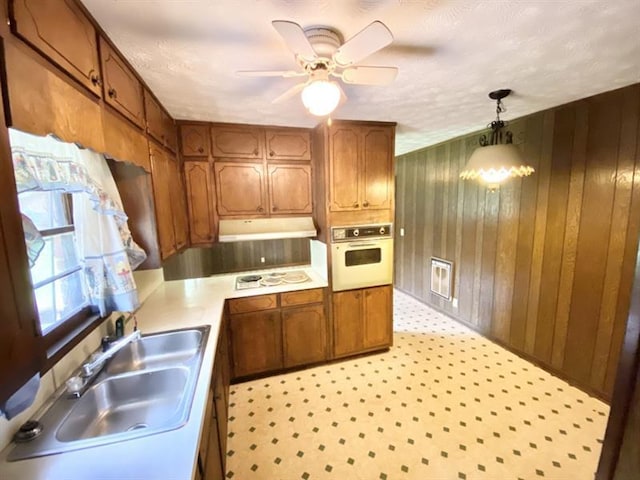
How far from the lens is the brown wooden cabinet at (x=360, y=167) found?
2.70m

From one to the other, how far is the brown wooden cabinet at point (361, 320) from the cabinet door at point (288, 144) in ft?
4.83

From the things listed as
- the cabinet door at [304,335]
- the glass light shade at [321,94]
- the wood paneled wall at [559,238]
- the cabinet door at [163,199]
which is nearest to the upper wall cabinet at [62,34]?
the cabinet door at [163,199]

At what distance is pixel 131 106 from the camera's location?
158cm

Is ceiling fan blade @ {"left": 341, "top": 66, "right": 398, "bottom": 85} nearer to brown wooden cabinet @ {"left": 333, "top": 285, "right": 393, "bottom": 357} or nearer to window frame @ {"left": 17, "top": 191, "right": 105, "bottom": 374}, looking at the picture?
window frame @ {"left": 17, "top": 191, "right": 105, "bottom": 374}

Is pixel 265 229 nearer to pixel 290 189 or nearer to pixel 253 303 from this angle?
pixel 290 189

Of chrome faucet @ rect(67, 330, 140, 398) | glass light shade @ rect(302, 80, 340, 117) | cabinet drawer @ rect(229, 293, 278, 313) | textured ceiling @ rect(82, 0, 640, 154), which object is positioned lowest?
cabinet drawer @ rect(229, 293, 278, 313)

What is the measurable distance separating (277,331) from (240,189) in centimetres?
143

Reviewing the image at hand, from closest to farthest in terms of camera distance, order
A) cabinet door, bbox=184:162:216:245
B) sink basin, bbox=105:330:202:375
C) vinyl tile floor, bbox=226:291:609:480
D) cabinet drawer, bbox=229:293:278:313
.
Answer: sink basin, bbox=105:330:202:375 → vinyl tile floor, bbox=226:291:609:480 → cabinet drawer, bbox=229:293:278:313 → cabinet door, bbox=184:162:216:245

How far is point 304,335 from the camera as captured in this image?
2.80m

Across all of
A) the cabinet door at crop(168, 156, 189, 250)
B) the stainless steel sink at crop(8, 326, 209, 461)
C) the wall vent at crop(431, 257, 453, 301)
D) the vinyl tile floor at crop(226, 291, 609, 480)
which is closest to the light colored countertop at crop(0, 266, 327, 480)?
the stainless steel sink at crop(8, 326, 209, 461)

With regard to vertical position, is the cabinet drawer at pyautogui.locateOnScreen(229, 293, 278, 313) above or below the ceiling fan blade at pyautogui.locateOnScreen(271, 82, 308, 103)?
below

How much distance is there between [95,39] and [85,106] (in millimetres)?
351

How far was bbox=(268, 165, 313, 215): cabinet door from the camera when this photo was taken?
9.47 ft

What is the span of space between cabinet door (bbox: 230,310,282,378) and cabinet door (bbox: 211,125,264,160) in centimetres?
153
